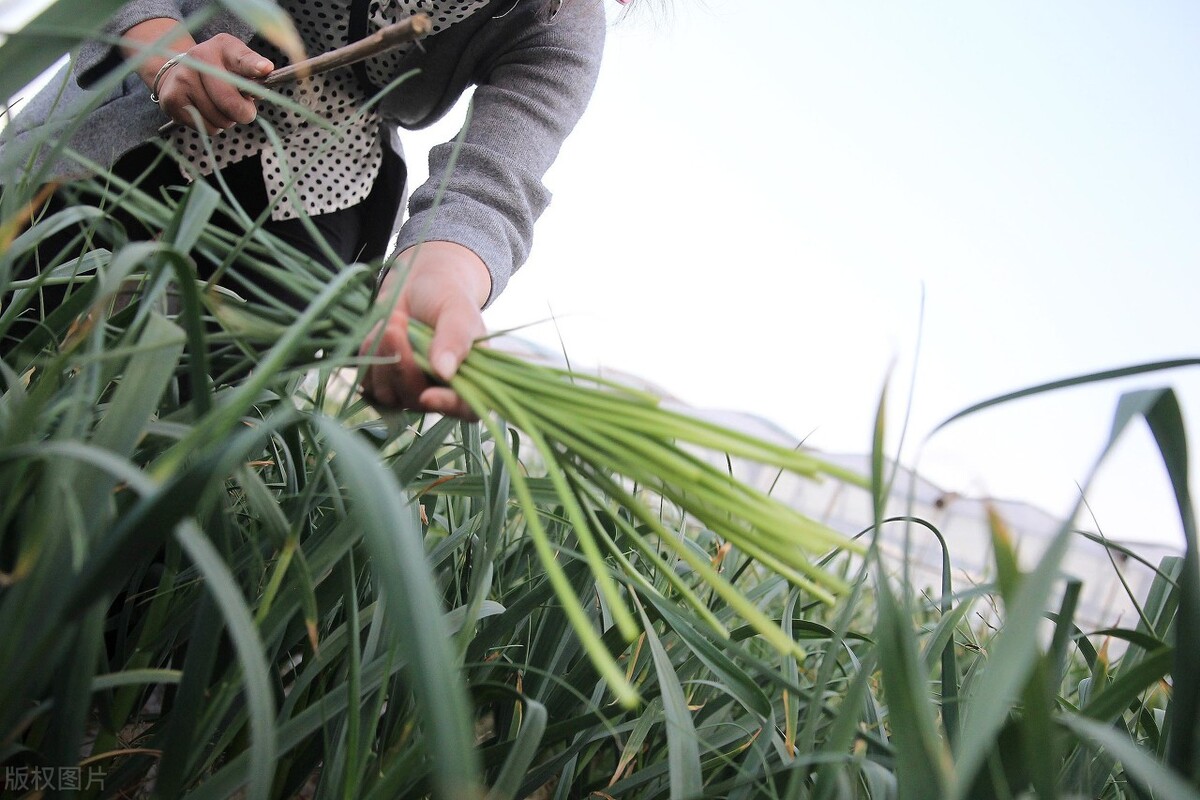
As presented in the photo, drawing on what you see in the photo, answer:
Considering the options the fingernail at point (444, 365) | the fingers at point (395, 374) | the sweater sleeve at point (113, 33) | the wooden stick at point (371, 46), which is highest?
the sweater sleeve at point (113, 33)

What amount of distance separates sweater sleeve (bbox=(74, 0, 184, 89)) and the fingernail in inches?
22.5

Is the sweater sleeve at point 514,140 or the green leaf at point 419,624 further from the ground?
the sweater sleeve at point 514,140

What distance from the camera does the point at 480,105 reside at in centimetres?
95

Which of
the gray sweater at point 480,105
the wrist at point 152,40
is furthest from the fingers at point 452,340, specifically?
the wrist at point 152,40

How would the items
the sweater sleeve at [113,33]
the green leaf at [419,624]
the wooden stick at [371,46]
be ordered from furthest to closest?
the sweater sleeve at [113,33] < the wooden stick at [371,46] < the green leaf at [419,624]

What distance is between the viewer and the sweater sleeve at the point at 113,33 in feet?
2.58

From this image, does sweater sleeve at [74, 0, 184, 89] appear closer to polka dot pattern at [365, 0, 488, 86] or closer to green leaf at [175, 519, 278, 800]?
polka dot pattern at [365, 0, 488, 86]

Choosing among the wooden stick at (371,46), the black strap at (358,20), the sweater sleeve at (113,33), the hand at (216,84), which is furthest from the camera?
the black strap at (358,20)

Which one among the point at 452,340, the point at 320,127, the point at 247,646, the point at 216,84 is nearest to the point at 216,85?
the point at 216,84

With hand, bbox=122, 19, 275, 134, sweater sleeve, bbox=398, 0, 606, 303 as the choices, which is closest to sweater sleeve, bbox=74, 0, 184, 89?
hand, bbox=122, 19, 275, 134

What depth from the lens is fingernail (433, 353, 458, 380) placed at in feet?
1.45

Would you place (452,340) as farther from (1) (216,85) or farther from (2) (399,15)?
(2) (399,15)

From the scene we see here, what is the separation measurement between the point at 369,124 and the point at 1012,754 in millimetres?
959

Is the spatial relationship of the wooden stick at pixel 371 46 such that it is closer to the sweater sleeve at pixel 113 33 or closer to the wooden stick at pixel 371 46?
the wooden stick at pixel 371 46
